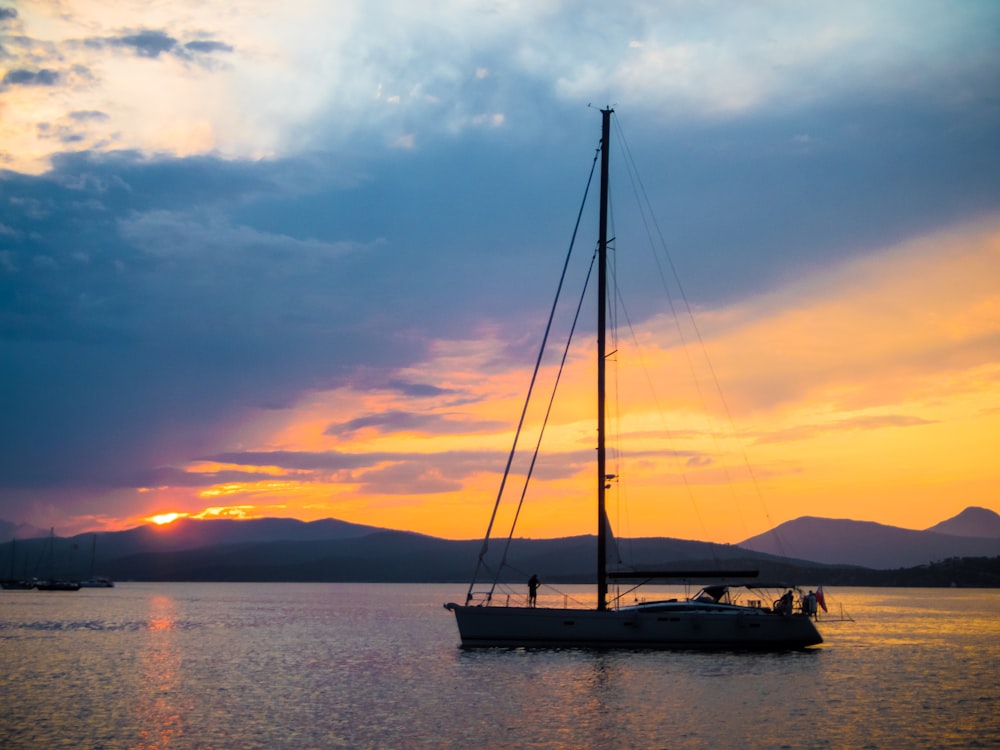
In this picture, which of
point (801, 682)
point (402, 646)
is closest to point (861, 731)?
point (801, 682)

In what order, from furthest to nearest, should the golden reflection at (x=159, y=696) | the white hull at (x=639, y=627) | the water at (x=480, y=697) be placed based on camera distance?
the white hull at (x=639, y=627) → the water at (x=480, y=697) → the golden reflection at (x=159, y=696)

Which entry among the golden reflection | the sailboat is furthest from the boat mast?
the golden reflection

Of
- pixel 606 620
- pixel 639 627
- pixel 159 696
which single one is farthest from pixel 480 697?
pixel 159 696

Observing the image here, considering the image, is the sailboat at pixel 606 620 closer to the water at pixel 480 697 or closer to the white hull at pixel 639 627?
the white hull at pixel 639 627

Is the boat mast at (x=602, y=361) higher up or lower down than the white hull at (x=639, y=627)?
higher up

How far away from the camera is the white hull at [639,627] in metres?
45.2

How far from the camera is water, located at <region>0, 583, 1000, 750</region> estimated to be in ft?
98.1

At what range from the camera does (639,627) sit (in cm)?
4603

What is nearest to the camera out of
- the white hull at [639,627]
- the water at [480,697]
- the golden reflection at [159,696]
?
the golden reflection at [159,696]

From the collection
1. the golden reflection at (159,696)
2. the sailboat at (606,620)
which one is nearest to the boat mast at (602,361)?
the sailboat at (606,620)

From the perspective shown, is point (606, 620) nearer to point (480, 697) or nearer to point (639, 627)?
point (639, 627)

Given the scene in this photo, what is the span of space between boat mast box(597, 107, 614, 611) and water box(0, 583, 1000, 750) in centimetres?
472

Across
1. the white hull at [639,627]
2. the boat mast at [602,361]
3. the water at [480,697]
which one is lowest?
the water at [480,697]

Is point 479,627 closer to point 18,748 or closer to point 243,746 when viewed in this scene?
point 243,746
